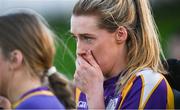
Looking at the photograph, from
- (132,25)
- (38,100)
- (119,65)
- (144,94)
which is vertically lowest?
(144,94)

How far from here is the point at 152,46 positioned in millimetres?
4043

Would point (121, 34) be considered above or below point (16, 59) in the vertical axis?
below

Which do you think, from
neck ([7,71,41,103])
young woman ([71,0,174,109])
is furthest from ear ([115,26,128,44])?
neck ([7,71,41,103])

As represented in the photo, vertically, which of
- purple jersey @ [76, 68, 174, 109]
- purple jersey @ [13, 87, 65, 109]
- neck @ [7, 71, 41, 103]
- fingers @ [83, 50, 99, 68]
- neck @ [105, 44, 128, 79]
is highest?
neck @ [7, 71, 41, 103]

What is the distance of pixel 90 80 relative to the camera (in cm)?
390

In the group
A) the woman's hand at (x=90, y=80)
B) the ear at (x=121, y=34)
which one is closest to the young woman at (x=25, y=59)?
the woman's hand at (x=90, y=80)

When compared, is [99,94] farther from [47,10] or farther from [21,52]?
[47,10]

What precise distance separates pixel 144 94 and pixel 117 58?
31 cm

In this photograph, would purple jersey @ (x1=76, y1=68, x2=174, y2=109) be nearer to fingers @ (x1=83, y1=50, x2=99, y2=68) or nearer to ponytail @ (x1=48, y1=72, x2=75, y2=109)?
fingers @ (x1=83, y1=50, x2=99, y2=68)

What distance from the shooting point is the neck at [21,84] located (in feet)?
10.6

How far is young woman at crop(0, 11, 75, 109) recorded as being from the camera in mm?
3221

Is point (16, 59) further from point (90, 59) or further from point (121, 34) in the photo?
point (121, 34)

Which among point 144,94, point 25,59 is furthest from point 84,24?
point 25,59

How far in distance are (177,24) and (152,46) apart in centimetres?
1311
